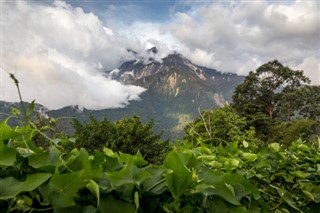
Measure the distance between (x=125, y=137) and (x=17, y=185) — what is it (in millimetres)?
30940

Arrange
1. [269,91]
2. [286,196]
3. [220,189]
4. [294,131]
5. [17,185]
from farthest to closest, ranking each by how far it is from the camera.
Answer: [269,91]
[294,131]
[286,196]
[220,189]
[17,185]

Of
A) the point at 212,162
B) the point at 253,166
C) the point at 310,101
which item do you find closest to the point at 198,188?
the point at 212,162

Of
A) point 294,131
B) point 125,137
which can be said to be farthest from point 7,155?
point 125,137

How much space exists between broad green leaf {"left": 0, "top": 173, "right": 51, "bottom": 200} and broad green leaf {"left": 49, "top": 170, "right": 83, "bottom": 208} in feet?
0.08

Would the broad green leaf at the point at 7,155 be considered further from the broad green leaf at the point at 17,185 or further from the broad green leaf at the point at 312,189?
the broad green leaf at the point at 312,189

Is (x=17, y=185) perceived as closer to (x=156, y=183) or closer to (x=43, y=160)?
(x=43, y=160)

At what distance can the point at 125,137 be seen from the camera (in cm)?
3148

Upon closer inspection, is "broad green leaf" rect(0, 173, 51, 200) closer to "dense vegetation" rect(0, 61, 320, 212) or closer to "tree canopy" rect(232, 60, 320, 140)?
"dense vegetation" rect(0, 61, 320, 212)

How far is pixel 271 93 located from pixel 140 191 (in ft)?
126

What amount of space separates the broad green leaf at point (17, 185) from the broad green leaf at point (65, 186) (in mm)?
23

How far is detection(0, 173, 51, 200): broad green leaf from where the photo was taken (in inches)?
29.5

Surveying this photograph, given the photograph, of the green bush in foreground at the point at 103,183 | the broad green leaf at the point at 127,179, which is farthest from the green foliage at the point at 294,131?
the broad green leaf at the point at 127,179

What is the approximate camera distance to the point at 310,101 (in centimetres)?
3538

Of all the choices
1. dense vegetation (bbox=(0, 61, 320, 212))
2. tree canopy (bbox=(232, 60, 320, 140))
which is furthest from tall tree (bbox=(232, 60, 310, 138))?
dense vegetation (bbox=(0, 61, 320, 212))
